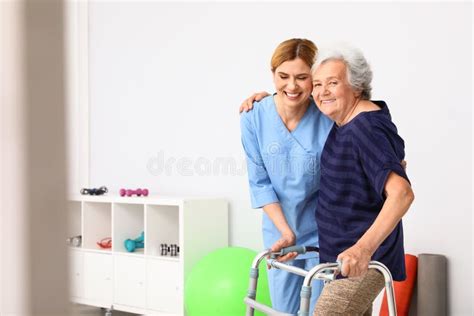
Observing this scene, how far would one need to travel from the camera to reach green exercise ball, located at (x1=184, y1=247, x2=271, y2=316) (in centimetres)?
311

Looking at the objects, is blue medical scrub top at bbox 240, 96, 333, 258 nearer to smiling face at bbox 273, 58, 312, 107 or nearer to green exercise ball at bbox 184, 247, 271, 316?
smiling face at bbox 273, 58, 312, 107

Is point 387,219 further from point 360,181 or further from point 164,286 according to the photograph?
point 164,286

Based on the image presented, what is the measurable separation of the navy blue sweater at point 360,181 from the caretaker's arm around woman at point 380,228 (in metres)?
0.03

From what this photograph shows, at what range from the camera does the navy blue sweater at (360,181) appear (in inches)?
68.9

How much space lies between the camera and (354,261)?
1568 mm

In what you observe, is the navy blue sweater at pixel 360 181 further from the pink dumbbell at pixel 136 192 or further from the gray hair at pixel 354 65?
the pink dumbbell at pixel 136 192

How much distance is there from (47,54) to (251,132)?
2070 mm

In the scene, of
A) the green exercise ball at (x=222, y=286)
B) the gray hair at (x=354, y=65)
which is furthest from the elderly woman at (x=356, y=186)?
the green exercise ball at (x=222, y=286)

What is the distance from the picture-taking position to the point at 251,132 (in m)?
2.51

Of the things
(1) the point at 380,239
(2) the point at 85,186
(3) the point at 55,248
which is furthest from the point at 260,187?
(2) the point at 85,186

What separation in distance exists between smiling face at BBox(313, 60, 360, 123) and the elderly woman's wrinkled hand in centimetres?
51

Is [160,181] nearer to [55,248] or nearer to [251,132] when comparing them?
[251,132]

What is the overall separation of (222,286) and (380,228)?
1635 millimetres

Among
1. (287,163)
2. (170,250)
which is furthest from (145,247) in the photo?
(287,163)
